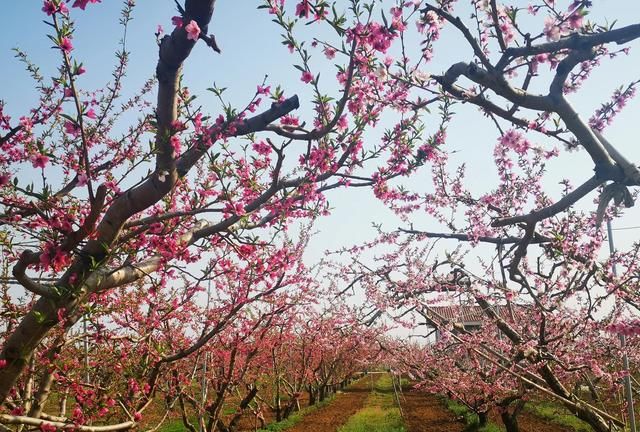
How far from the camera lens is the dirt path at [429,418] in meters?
14.4

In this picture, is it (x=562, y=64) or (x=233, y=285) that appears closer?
(x=562, y=64)

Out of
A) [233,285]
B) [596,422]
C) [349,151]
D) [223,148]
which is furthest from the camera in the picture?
[233,285]

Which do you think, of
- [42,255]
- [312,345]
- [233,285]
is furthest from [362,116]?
[312,345]

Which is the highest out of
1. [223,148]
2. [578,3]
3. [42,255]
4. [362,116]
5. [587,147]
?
[578,3]

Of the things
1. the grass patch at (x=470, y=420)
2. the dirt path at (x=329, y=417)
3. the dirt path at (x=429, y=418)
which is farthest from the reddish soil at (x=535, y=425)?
the dirt path at (x=329, y=417)

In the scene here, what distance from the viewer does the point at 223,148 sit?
3.50 metres

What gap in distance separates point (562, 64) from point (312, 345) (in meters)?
17.7

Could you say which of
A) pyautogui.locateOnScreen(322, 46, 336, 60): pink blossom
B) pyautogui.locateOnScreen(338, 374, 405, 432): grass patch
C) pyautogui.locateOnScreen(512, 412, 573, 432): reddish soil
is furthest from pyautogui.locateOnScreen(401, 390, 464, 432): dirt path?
pyautogui.locateOnScreen(322, 46, 336, 60): pink blossom

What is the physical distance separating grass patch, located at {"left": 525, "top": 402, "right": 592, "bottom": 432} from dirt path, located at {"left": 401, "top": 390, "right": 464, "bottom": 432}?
3010 mm

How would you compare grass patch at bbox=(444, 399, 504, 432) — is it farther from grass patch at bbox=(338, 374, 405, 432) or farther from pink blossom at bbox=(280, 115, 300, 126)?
pink blossom at bbox=(280, 115, 300, 126)

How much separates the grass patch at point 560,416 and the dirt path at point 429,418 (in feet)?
9.87

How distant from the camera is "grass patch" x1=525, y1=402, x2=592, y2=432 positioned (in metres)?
12.8

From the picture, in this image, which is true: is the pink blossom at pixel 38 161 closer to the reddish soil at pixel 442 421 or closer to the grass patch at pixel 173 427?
the reddish soil at pixel 442 421

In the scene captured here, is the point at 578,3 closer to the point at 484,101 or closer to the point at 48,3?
the point at 484,101
